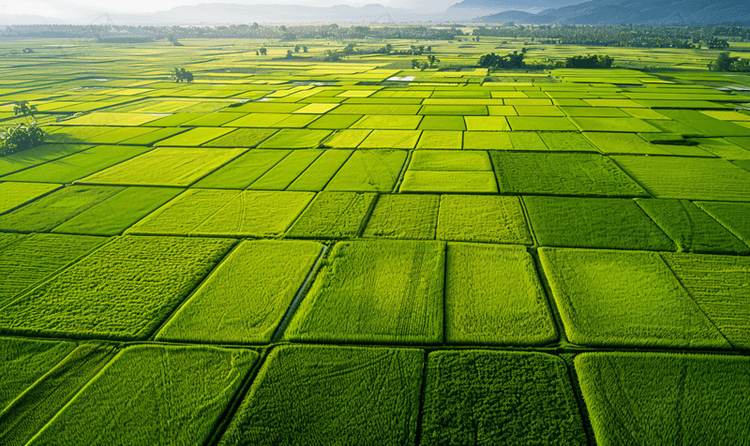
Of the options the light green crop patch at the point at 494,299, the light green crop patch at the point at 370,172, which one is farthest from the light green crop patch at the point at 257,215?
the light green crop patch at the point at 494,299

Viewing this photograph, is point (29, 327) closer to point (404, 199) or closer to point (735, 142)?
point (404, 199)

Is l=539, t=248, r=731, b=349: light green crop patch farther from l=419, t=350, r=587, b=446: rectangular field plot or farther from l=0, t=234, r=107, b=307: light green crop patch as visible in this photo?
l=0, t=234, r=107, b=307: light green crop patch

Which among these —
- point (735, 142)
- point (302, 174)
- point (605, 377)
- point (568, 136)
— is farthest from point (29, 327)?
point (735, 142)

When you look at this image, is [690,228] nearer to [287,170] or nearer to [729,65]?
[287,170]

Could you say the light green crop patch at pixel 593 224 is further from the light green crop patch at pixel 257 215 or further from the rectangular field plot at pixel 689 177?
the light green crop patch at pixel 257 215

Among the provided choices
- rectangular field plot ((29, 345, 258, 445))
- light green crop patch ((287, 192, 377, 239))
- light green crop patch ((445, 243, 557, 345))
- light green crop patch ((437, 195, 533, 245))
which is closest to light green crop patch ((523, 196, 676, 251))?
light green crop patch ((437, 195, 533, 245))

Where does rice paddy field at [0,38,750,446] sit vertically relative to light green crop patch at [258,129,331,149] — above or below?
below

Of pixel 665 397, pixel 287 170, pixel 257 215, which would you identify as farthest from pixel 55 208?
pixel 665 397

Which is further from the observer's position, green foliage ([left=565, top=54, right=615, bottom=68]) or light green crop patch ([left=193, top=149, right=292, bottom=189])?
green foliage ([left=565, top=54, right=615, bottom=68])

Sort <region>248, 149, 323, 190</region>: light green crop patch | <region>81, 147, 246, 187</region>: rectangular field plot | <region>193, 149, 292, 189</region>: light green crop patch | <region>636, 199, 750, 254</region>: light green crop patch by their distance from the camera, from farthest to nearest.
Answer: <region>81, 147, 246, 187</region>: rectangular field plot, <region>193, 149, 292, 189</region>: light green crop patch, <region>248, 149, 323, 190</region>: light green crop patch, <region>636, 199, 750, 254</region>: light green crop patch
